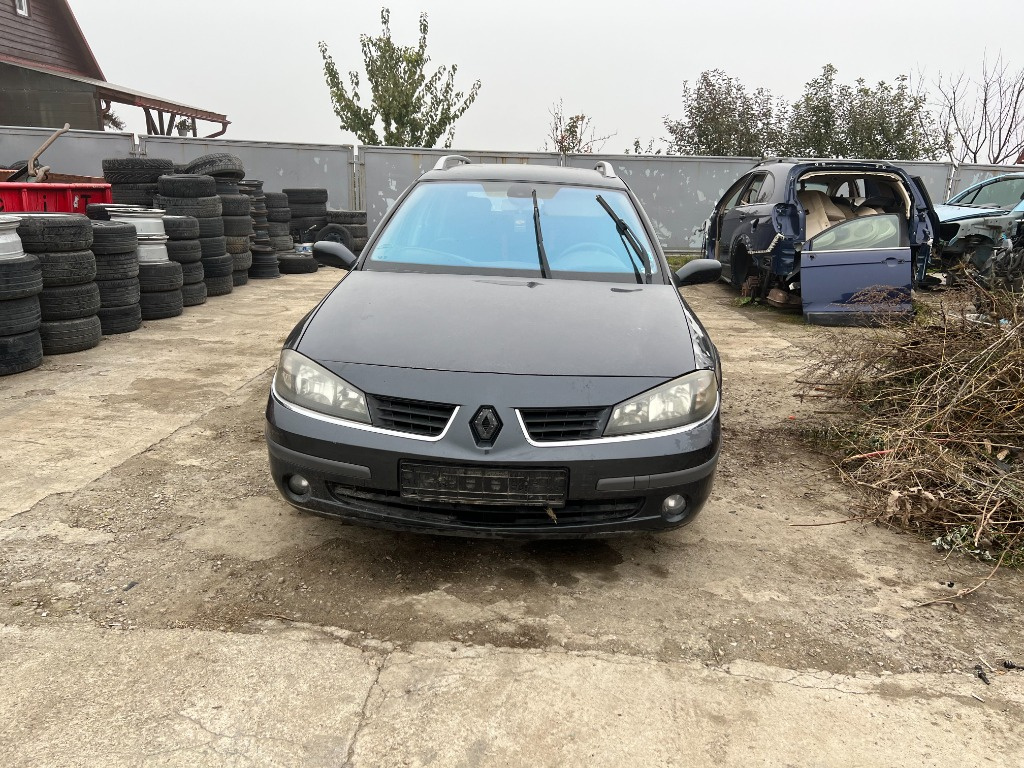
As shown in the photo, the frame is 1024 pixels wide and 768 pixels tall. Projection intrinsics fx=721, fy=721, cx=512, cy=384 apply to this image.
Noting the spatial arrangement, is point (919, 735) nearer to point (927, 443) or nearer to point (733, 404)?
point (927, 443)

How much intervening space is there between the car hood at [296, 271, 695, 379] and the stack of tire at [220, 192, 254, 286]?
7112mm

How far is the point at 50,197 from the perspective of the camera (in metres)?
7.84

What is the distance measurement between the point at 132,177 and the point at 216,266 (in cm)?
182

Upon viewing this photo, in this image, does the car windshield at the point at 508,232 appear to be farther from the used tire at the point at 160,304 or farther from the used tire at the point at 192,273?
the used tire at the point at 192,273

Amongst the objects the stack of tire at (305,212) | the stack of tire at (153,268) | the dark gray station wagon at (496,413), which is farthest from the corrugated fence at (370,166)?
the dark gray station wagon at (496,413)

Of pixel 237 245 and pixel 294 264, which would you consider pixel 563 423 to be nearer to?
pixel 237 245

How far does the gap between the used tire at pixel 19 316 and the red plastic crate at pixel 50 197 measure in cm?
176

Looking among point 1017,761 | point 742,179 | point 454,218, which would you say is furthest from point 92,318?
point 742,179

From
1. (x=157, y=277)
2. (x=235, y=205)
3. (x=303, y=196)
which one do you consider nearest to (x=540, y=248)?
(x=157, y=277)

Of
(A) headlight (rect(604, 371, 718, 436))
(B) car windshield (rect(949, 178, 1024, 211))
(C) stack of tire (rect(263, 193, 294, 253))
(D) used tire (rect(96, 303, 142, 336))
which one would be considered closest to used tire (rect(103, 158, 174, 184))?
(C) stack of tire (rect(263, 193, 294, 253))

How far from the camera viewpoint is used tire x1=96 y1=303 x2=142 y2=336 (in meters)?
6.77

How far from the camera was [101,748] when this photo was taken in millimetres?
1892

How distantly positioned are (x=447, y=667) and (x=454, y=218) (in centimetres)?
244

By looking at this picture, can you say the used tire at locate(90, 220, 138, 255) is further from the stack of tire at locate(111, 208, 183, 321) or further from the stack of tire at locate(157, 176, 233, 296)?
the stack of tire at locate(157, 176, 233, 296)
